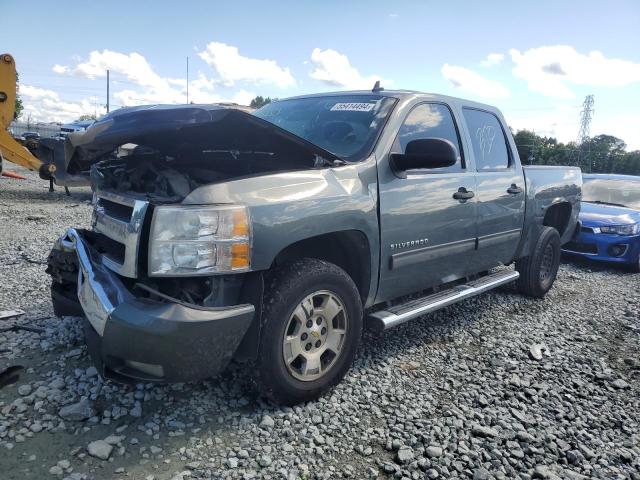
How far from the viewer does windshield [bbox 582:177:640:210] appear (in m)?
8.45

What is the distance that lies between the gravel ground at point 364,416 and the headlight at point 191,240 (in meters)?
0.90

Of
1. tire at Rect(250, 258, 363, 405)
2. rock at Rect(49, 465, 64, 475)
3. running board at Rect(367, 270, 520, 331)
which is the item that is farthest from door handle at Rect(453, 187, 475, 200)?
rock at Rect(49, 465, 64, 475)

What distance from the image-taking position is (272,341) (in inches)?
102

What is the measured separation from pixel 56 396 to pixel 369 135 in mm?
2540

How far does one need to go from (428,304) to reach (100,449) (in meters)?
2.32

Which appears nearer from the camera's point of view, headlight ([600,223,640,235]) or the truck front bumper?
the truck front bumper

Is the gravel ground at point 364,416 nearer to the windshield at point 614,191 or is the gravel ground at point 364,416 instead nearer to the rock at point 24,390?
the rock at point 24,390

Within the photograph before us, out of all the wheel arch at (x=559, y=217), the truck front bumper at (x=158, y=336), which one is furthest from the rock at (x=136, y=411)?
the wheel arch at (x=559, y=217)

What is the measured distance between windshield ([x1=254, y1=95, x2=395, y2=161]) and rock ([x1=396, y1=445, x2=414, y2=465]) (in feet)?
5.81

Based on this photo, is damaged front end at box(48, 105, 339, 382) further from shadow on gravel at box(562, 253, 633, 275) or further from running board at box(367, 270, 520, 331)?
shadow on gravel at box(562, 253, 633, 275)

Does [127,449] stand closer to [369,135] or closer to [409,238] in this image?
[409,238]

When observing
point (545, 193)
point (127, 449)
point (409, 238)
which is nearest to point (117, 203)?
point (127, 449)

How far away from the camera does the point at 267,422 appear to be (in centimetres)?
266

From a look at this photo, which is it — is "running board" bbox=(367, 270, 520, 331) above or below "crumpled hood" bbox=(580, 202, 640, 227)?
below
